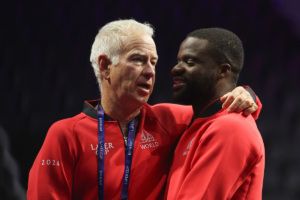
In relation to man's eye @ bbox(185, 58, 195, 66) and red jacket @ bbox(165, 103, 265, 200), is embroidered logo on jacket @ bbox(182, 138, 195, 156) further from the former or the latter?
man's eye @ bbox(185, 58, 195, 66)

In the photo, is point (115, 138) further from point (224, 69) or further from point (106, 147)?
point (224, 69)

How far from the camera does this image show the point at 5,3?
388 cm

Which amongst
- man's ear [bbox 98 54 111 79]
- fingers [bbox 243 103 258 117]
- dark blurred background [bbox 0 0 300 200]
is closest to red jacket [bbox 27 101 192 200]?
man's ear [bbox 98 54 111 79]

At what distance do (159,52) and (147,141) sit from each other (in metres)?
1.95

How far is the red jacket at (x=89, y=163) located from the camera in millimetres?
1872

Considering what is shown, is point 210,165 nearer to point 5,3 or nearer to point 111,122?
point 111,122

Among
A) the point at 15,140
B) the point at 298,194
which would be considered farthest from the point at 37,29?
the point at 298,194

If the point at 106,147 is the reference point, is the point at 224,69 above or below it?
above

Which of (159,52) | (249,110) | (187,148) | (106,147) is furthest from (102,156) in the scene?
(159,52)

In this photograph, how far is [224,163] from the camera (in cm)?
163

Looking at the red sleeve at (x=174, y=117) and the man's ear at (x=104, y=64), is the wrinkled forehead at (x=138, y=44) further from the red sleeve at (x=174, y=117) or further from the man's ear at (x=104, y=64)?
the red sleeve at (x=174, y=117)

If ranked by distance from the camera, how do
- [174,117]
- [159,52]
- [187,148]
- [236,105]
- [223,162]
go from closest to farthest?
[223,162] < [236,105] < [187,148] < [174,117] < [159,52]

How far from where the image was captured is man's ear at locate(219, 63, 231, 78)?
188 centimetres

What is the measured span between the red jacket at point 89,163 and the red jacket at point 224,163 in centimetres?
19
